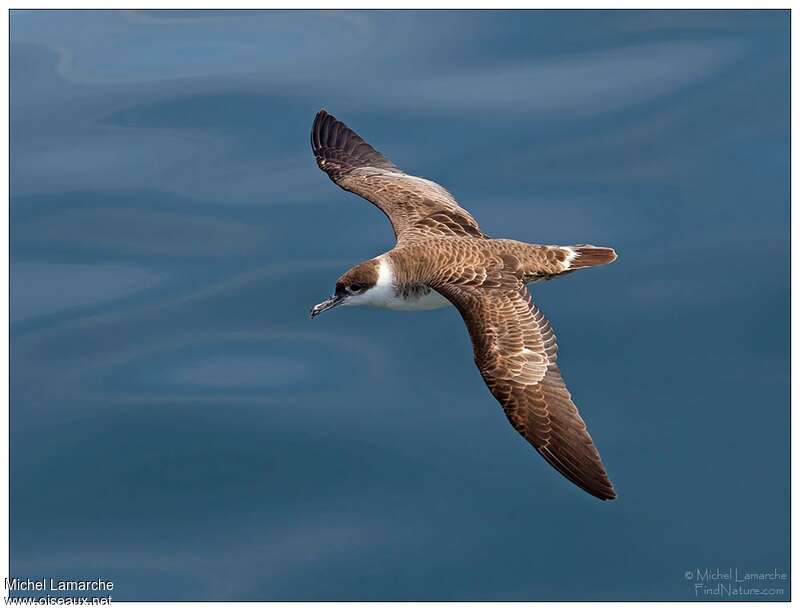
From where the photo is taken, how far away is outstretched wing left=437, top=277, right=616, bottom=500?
29.1 ft

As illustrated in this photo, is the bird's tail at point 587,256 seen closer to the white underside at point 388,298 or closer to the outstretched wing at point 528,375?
the white underside at point 388,298

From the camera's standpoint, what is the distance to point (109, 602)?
932 cm

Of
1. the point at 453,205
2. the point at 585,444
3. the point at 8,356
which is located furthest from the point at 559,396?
the point at 8,356

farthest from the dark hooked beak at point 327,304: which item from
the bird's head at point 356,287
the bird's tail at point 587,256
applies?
the bird's tail at point 587,256

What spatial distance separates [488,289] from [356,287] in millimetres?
1023

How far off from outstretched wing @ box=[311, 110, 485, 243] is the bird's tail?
93 cm

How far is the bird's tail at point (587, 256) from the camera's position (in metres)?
10.3

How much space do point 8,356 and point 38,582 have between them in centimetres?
244

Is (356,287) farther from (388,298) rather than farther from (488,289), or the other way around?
(488,289)

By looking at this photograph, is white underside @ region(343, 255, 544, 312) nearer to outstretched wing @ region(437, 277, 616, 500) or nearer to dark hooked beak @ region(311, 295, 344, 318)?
dark hooked beak @ region(311, 295, 344, 318)

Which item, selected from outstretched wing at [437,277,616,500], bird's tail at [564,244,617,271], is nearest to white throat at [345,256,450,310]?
outstretched wing at [437,277,616,500]

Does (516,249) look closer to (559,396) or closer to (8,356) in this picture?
(559,396)

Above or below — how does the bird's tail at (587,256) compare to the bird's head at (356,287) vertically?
above

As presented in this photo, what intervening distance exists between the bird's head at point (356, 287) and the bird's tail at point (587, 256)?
144 centimetres
